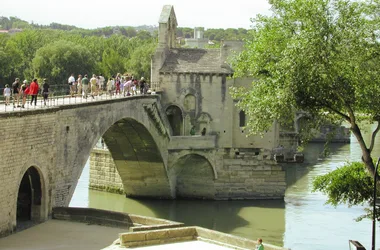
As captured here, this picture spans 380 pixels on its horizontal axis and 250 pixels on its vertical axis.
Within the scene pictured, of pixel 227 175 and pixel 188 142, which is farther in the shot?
pixel 227 175

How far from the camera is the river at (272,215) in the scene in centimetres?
4425

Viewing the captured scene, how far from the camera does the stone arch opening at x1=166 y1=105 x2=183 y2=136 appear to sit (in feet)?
179

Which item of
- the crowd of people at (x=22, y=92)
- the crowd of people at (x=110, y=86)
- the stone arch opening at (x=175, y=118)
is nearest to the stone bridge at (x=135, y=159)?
the stone arch opening at (x=175, y=118)

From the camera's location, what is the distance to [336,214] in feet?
163

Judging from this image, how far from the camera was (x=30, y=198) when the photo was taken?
3581 cm

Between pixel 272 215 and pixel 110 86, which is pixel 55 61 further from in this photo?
pixel 272 215

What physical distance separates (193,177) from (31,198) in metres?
19.9

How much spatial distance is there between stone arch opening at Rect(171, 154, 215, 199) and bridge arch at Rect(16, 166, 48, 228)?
18.8 meters

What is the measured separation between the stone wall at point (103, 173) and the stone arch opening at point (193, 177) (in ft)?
13.1

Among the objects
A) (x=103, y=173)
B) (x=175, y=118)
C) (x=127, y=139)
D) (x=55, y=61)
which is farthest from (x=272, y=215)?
(x=55, y=61)

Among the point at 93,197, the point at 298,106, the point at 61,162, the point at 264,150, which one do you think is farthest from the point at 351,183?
the point at 93,197

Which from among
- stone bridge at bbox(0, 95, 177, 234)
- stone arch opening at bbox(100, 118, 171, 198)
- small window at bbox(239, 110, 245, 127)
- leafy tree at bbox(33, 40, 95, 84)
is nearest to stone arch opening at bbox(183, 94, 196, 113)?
stone bridge at bbox(0, 95, 177, 234)

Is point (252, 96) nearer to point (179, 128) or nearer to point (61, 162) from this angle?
point (61, 162)

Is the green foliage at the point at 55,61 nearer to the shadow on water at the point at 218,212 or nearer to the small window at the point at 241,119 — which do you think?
the shadow on water at the point at 218,212
